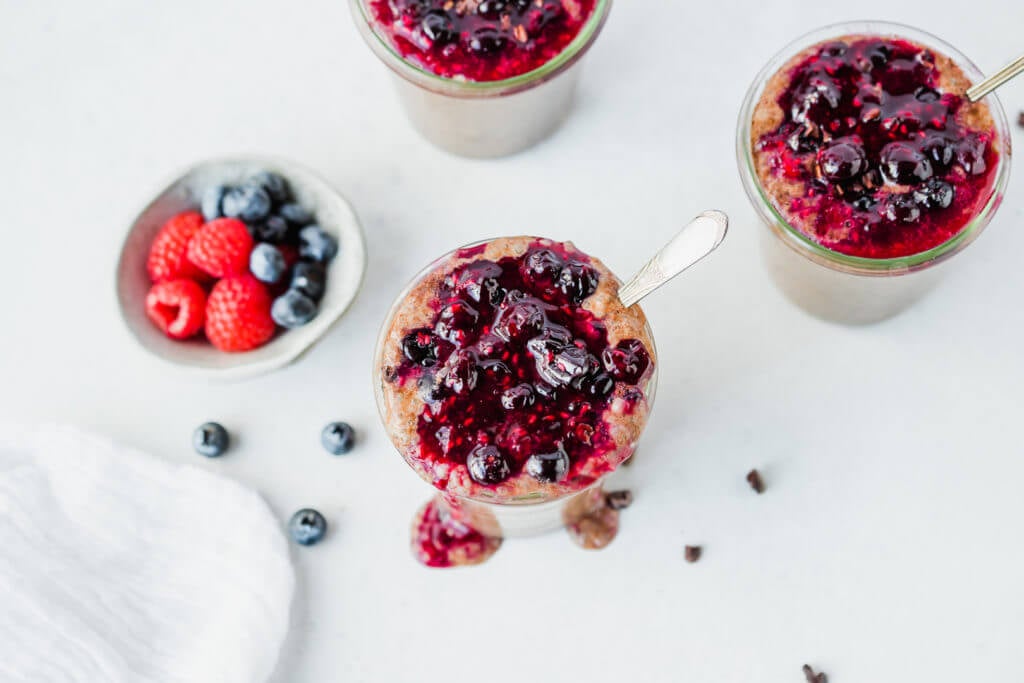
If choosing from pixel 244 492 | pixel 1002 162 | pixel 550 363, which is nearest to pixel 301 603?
pixel 244 492

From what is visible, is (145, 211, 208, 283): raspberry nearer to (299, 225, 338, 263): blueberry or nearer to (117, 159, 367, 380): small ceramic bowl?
(117, 159, 367, 380): small ceramic bowl

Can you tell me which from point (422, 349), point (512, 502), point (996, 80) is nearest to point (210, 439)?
point (422, 349)

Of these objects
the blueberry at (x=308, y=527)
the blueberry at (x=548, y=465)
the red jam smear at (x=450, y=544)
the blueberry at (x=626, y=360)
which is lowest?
the red jam smear at (x=450, y=544)

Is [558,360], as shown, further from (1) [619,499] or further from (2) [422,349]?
(1) [619,499]

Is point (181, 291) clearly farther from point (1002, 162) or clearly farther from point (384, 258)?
point (1002, 162)

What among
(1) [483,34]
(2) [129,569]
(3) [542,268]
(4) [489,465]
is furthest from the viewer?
(2) [129,569]

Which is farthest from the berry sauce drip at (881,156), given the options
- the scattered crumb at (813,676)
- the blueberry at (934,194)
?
the scattered crumb at (813,676)

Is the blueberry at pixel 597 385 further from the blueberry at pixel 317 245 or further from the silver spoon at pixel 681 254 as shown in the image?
the blueberry at pixel 317 245
